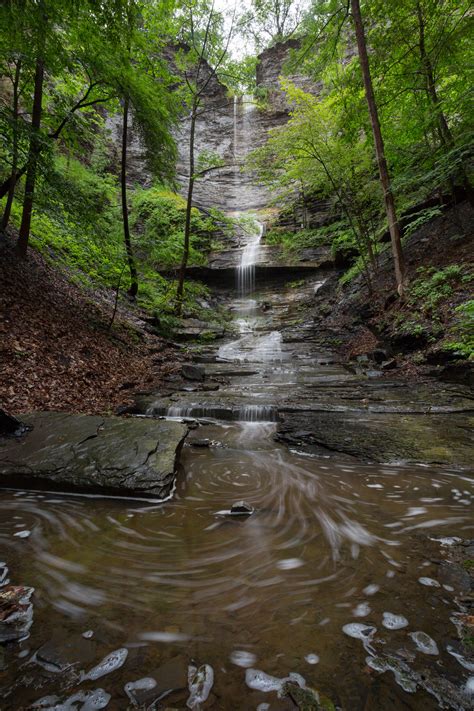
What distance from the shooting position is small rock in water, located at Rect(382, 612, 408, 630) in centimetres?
145

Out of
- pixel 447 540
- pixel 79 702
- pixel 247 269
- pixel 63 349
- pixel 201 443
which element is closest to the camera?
pixel 79 702

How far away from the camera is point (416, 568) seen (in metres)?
1.84

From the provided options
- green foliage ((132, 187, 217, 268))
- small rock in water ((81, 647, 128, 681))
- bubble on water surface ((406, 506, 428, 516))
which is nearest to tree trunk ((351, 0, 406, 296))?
green foliage ((132, 187, 217, 268))

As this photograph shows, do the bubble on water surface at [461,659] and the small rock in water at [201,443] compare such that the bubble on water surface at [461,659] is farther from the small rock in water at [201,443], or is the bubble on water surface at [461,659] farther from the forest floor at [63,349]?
the forest floor at [63,349]

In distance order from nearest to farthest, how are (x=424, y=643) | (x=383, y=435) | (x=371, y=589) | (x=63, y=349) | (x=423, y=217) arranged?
(x=424, y=643)
(x=371, y=589)
(x=383, y=435)
(x=63, y=349)
(x=423, y=217)

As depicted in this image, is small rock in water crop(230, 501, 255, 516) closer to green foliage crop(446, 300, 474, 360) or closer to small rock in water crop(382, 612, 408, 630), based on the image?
small rock in water crop(382, 612, 408, 630)

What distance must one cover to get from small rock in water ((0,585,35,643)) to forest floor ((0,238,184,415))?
9.68 feet

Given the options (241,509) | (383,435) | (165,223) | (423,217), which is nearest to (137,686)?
(241,509)

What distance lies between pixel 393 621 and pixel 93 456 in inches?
107

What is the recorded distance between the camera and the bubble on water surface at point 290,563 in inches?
75.5

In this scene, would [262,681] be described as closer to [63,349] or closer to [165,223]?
[63,349]

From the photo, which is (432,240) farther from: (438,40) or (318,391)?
(318,391)

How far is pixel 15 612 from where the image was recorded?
1.52 meters

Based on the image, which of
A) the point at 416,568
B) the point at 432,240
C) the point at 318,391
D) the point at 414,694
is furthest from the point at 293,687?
the point at 432,240
